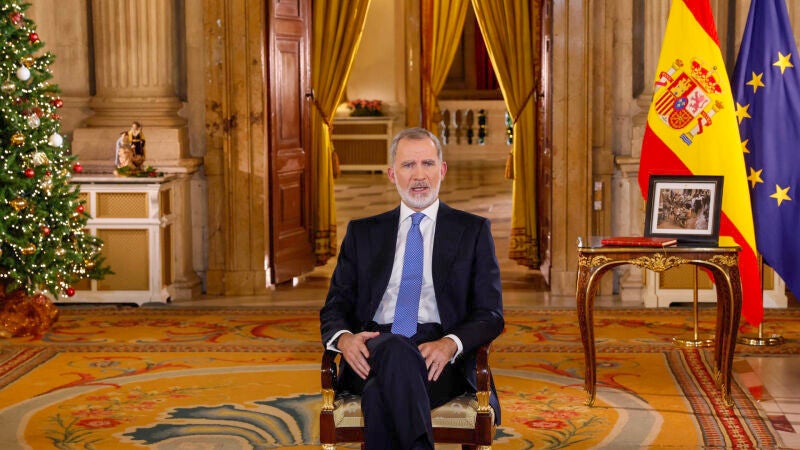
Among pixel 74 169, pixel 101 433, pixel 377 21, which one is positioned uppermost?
pixel 377 21

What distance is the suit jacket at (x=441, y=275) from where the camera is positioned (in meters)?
4.21

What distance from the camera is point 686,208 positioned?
5938 mm

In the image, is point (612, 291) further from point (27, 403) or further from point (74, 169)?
point (27, 403)

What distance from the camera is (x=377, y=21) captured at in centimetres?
1877

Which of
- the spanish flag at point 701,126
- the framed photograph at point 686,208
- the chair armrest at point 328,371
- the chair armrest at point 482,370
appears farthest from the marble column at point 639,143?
the chair armrest at point 328,371

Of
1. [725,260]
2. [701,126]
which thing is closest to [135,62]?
[701,126]

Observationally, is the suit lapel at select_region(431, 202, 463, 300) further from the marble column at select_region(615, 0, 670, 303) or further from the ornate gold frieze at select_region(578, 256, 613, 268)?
the marble column at select_region(615, 0, 670, 303)

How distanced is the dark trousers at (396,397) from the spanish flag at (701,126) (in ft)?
9.65

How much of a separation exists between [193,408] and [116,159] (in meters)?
3.20

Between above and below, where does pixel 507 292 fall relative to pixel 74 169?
below

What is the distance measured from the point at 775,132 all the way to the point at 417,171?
3278 mm

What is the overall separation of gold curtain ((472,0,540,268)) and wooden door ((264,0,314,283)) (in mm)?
1360

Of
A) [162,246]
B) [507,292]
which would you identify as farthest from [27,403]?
[507,292]

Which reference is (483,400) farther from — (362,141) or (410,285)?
(362,141)
